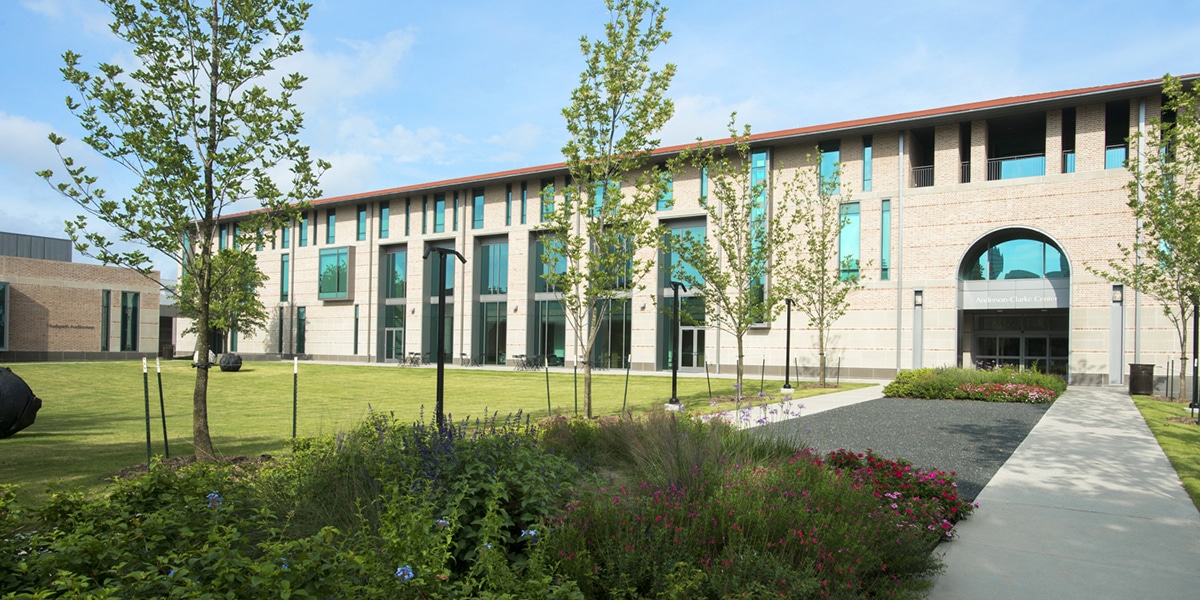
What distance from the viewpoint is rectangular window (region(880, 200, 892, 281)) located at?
3281cm

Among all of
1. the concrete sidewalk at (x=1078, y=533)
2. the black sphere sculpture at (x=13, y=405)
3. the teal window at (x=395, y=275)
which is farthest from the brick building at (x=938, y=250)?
the black sphere sculpture at (x=13, y=405)

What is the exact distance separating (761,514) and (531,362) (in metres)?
39.2

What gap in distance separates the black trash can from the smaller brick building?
5585cm

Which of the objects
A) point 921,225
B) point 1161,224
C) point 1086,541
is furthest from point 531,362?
point 1086,541

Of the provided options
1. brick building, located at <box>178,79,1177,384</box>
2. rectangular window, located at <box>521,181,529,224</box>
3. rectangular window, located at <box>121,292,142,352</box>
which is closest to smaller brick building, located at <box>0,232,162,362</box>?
rectangular window, located at <box>121,292,142,352</box>

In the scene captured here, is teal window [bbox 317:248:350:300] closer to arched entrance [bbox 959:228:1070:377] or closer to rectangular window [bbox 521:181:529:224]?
rectangular window [bbox 521:181:529:224]

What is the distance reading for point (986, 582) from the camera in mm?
5074

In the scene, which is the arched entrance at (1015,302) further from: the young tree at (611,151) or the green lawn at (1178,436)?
the young tree at (611,151)

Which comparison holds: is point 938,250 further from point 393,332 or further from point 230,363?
point 393,332

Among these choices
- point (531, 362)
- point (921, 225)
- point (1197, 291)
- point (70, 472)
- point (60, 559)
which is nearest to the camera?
point (60, 559)

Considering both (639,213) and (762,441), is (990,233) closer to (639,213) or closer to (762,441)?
(639,213)

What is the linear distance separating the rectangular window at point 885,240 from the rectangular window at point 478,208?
80.7 ft

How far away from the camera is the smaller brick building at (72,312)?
1716 inches

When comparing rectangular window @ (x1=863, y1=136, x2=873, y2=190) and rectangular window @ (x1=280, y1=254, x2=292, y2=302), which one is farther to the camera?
rectangular window @ (x1=280, y1=254, x2=292, y2=302)
